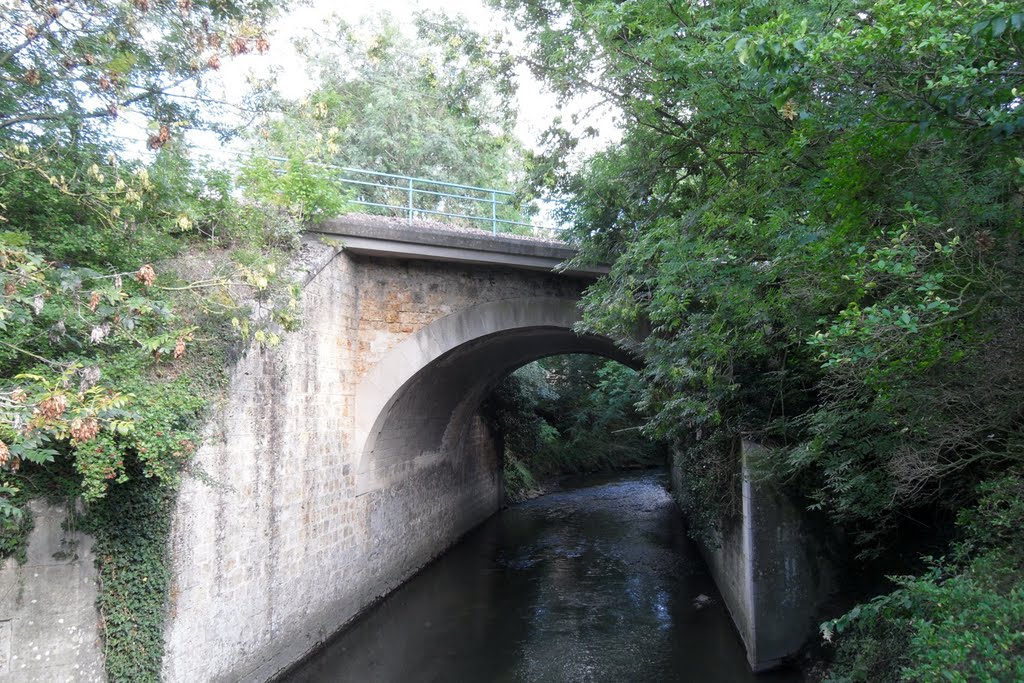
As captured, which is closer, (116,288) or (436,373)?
(116,288)

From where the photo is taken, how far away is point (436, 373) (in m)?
10.2

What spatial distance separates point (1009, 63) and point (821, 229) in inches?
53.8

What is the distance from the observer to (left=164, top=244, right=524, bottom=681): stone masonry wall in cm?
580

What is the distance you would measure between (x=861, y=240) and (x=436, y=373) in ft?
22.5

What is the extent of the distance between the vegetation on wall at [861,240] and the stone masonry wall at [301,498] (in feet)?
9.15

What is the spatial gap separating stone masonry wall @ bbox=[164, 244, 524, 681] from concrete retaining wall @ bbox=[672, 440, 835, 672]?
4127mm

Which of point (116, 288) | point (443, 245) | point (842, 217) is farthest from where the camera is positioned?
point (443, 245)

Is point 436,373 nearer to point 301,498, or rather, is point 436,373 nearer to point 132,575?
point 301,498

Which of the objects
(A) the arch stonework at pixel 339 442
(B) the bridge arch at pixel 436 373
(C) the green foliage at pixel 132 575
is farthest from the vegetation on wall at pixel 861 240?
(C) the green foliage at pixel 132 575

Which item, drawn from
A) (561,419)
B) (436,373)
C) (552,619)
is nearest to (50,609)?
(552,619)

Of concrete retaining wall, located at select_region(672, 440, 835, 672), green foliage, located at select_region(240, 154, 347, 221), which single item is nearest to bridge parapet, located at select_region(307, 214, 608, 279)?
green foliage, located at select_region(240, 154, 347, 221)

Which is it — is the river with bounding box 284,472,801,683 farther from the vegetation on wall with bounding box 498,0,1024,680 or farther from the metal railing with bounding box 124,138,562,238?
the metal railing with bounding box 124,138,562,238

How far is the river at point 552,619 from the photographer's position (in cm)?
713

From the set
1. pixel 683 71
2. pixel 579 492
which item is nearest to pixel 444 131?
pixel 579 492
